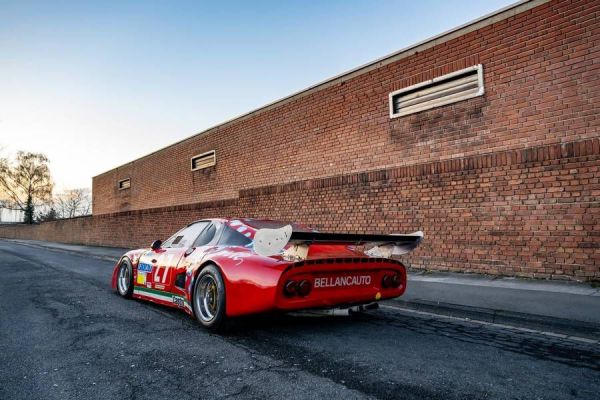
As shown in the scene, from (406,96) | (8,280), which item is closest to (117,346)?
(8,280)

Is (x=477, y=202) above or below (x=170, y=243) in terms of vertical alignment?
above

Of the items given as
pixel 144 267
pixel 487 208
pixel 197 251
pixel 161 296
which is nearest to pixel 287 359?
pixel 197 251

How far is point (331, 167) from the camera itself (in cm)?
1018

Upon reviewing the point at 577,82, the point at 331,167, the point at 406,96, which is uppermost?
the point at 406,96

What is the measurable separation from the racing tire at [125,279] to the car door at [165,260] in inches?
10.7

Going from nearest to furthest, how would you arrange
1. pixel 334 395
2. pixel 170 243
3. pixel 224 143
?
1. pixel 334 395
2. pixel 170 243
3. pixel 224 143

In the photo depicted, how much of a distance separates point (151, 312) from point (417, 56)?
692 cm

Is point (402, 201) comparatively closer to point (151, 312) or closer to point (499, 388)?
point (151, 312)

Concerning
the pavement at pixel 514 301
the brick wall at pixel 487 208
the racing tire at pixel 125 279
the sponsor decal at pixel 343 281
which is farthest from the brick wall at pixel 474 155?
the racing tire at pixel 125 279

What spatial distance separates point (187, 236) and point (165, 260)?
0.38 meters

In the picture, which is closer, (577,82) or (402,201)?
(577,82)

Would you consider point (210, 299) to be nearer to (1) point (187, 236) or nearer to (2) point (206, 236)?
(2) point (206, 236)

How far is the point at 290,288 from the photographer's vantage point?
11.6ft

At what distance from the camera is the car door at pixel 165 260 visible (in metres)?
4.81
